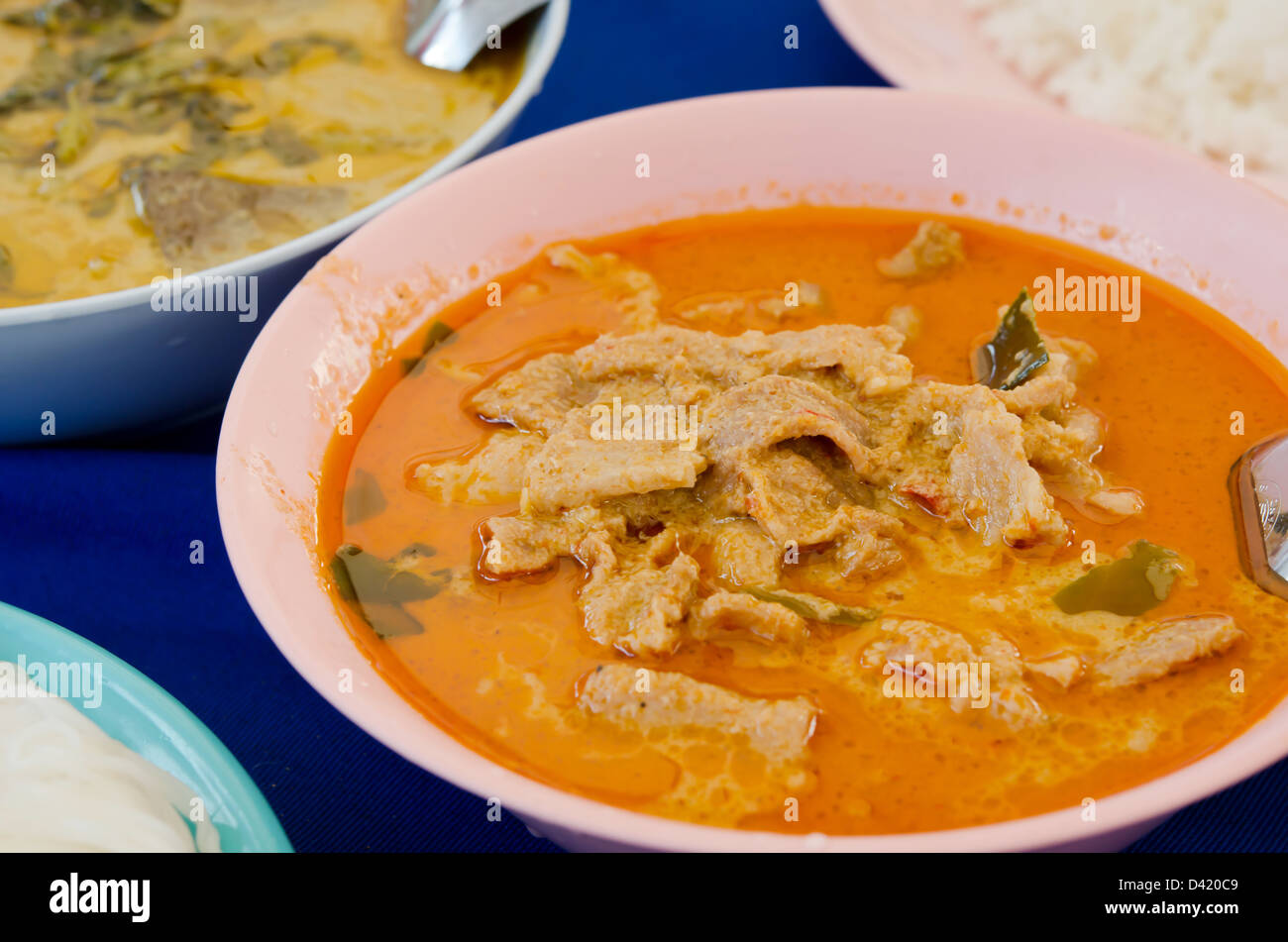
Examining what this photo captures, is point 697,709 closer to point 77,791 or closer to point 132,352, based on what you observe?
point 77,791

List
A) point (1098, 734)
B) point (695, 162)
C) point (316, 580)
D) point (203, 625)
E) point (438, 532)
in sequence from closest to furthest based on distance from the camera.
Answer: point (1098, 734) < point (316, 580) < point (438, 532) < point (203, 625) < point (695, 162)

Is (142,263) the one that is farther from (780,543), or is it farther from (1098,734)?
(1098,734)

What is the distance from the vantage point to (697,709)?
230 cm

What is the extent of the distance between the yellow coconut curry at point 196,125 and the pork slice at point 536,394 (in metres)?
1.04

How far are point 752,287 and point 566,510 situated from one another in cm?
104

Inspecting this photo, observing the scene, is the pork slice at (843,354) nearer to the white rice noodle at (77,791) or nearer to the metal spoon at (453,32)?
the white rice noodle at (77,791)

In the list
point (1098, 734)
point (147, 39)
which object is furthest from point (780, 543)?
point (147, 39)

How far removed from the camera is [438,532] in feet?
8.82

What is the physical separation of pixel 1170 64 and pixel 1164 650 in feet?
8.77

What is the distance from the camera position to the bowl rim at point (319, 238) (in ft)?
9.39

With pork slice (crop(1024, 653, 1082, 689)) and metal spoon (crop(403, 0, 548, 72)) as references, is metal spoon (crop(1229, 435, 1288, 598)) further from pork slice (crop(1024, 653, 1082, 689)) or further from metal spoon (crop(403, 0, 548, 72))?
metal spoon (crop(403, 0, 548, 72))

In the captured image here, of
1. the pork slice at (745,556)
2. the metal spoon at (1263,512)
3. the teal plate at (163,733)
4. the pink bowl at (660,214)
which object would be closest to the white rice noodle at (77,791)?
the teal plate at (163,733)

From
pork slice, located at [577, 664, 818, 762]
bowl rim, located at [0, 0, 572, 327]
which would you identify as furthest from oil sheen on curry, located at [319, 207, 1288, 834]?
bowl rim, located at [0, 0, 572, 327]

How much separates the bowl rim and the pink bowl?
11 centimetres
